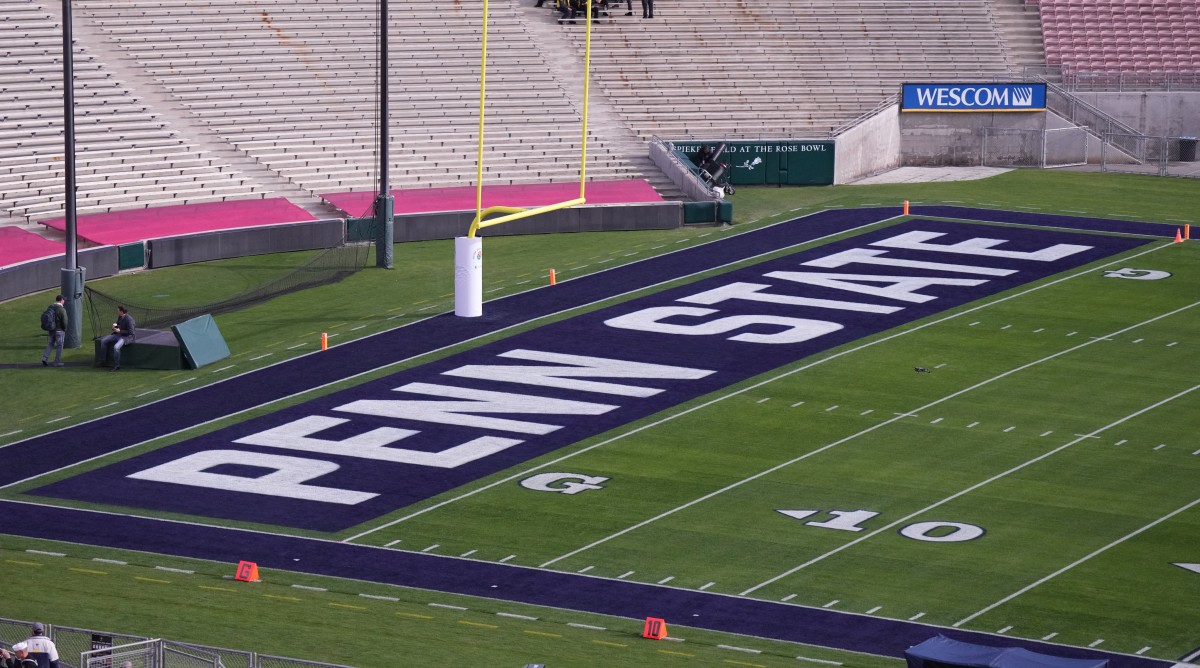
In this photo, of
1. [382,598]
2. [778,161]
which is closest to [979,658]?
[382,598]

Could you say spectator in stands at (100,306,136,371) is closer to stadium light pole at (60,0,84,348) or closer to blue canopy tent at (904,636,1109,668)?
stadium light pole at (60,0,84,348)

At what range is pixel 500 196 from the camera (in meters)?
51.6

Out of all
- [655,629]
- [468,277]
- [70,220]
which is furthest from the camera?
[468,277]

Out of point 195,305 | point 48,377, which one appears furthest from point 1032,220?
point 48,377

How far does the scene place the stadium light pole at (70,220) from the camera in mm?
38094

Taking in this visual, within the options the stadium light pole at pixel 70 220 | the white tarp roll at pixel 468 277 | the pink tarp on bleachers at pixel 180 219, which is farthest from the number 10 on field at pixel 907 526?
the pink tarp on bleachers at pixel 180 219

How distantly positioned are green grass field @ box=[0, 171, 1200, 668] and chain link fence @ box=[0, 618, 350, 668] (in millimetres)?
1954

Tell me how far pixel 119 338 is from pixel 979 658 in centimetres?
2214

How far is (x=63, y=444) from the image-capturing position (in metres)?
33.6

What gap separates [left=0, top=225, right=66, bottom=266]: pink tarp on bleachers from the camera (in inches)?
1688

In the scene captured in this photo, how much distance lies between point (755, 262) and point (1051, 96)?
67.4ft

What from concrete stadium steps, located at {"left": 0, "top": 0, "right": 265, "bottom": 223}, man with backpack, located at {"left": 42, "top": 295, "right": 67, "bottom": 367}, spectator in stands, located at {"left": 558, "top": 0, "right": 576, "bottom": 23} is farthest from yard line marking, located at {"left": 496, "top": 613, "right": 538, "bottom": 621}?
spectator in stands, located at {"left": 558, "top": 0, "right": 576, "bottom": 23}

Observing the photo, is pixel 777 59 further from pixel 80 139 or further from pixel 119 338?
pixel 119 338

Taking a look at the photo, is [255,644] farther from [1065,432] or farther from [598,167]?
[598,167]
